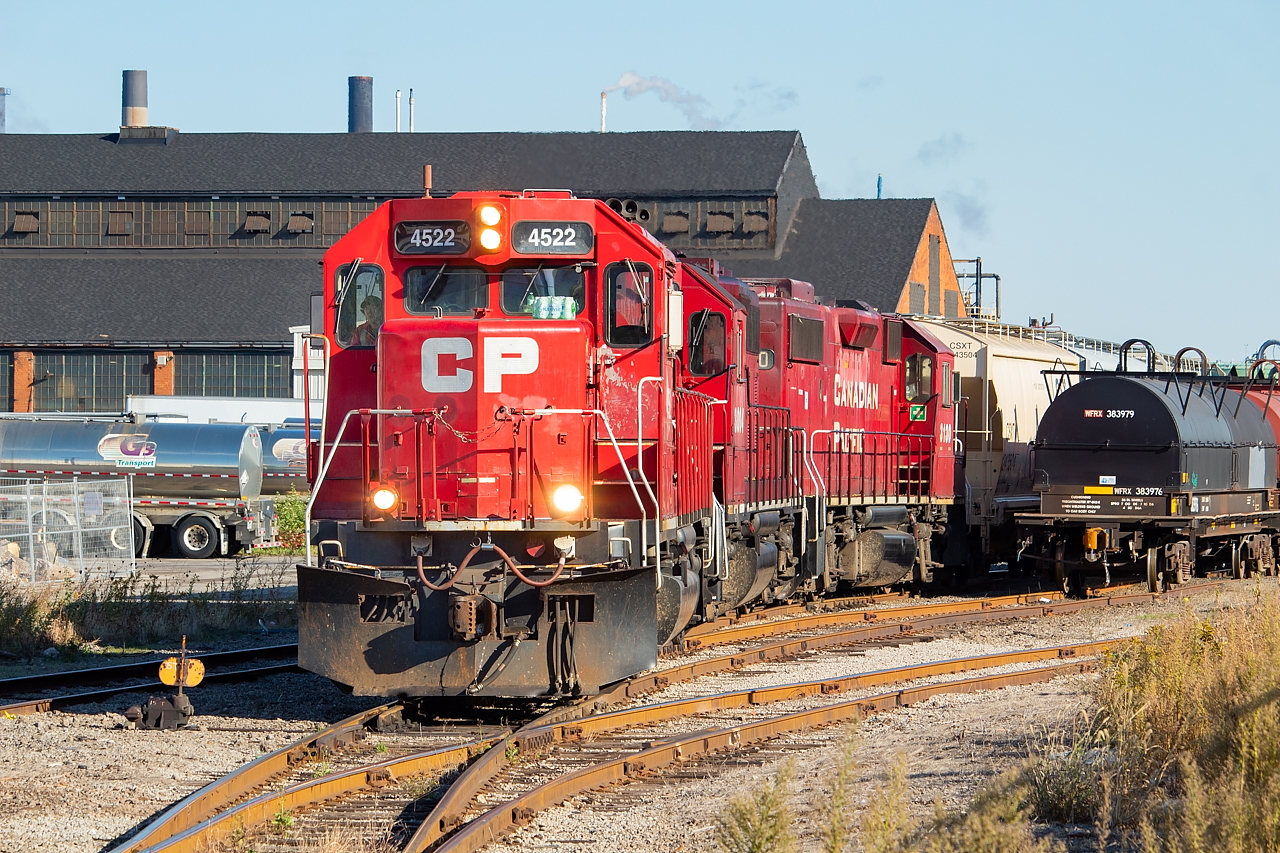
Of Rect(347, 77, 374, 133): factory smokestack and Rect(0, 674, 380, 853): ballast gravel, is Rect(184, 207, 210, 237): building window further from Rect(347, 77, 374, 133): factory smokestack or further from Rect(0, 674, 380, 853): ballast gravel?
Rect(0, 674, 380, 853): ballast gravel

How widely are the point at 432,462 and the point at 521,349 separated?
1015 millimetres

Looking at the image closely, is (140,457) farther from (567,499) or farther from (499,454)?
(567,499)

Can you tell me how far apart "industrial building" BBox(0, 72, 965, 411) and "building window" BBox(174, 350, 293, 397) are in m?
0.27

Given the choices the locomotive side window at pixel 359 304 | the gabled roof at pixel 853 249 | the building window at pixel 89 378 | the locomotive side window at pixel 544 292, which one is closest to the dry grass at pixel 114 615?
the locomotive side window at pixel 359 304

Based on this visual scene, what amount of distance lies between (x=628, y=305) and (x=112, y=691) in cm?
522

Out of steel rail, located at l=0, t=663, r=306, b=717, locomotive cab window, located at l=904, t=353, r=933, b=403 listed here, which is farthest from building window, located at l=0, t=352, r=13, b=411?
steel rail, located at l=0, t=663, r=306, b=717

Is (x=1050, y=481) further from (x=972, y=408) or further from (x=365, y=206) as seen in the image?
(x=365, y=206)

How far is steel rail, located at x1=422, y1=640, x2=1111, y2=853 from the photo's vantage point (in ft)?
25.5

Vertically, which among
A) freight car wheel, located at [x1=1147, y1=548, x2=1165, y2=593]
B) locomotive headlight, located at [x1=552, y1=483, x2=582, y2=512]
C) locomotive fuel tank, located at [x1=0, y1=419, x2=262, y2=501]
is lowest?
freight car wheel, located at [x1=1147, y1=548, x2=1165, y2=593]

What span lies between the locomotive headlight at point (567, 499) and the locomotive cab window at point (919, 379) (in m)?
12.4

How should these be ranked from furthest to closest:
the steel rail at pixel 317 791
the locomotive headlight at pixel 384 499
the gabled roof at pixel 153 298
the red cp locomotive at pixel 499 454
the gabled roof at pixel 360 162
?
1. the gabled roof at pixel 360 162
2. the gabled roof at pixel 153 298
3. the locomotive headlight at pixel 384 499
4. the red cp locomotive at pixel 499 454
5. the steel rail at pixel 317 791

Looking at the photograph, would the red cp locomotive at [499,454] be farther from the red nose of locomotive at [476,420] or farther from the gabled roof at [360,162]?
the gabled roof at [360,162]

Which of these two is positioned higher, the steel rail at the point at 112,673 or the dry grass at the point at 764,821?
the dry grass at the point at 764,821

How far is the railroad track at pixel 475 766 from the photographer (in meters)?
7.62
